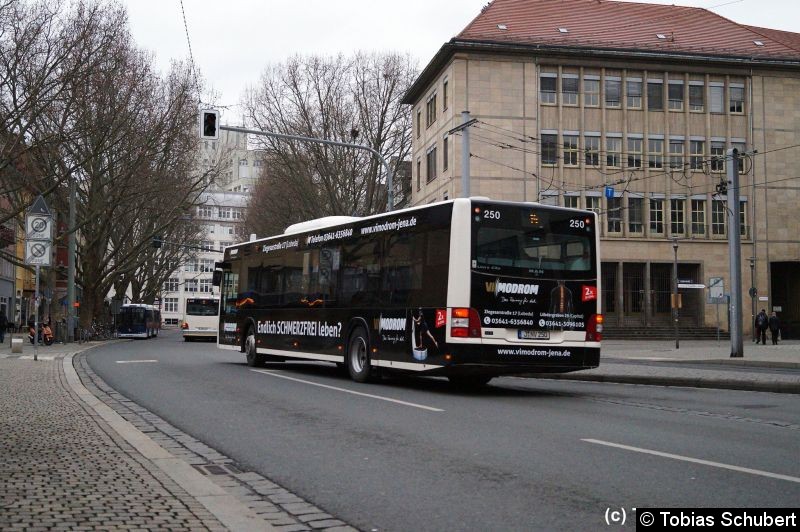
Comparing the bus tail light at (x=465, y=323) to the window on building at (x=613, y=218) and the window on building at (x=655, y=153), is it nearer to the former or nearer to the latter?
the window on building at (x=613, y=218)

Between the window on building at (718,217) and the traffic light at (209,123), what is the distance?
3657 centimetres

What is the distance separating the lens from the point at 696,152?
5156 centimetres

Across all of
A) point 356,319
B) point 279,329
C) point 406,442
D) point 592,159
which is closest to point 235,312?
point 279,329

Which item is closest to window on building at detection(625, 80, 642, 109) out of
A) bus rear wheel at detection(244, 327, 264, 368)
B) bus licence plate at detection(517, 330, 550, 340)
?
bus rear wheel at detection(244, 327, 264, 368)

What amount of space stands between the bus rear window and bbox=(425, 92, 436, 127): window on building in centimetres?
1615

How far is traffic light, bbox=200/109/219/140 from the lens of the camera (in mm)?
22219

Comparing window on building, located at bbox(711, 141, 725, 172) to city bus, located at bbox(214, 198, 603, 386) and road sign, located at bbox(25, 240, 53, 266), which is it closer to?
city bus, located at bbox(214, 198, 603, 386)

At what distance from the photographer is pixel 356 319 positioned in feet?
56.0

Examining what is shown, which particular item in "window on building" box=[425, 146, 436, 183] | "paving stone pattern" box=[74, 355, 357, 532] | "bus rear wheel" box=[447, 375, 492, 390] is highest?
"window on building" box=[425, 146, 436, 183]

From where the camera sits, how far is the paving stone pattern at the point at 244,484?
5660 mm

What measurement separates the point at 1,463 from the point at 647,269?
46.7 metres

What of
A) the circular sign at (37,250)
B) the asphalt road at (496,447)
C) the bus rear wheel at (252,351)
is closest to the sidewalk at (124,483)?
the asphalt road at (496,447)

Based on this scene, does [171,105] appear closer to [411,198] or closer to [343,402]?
[411,198]

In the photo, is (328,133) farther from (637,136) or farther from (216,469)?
(216,469)
